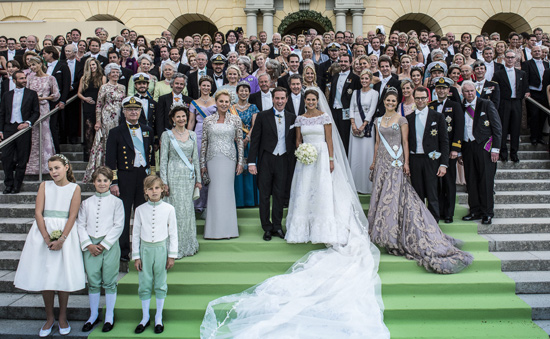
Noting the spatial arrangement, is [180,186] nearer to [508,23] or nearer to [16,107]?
[16,107]

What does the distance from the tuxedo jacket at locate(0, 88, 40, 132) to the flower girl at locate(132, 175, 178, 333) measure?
3.98 metres

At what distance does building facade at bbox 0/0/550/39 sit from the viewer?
677 inches

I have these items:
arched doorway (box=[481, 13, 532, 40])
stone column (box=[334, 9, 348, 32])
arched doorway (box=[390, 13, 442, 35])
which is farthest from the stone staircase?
arched doorway (box=[481, 13, 532, 40])

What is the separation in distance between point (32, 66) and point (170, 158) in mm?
4019

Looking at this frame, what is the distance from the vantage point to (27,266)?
432 centimetres

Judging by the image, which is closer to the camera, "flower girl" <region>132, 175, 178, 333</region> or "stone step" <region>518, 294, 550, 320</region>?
"flower girl" <region>132, 175, 178, 333</region>

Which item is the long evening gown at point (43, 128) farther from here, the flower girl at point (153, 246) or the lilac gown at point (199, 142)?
the flower girl at point (153, 246)

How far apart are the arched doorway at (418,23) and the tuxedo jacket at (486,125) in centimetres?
1326

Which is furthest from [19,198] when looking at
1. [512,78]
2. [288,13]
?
[288,13]

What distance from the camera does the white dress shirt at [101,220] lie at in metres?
4.46

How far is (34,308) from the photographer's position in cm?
486

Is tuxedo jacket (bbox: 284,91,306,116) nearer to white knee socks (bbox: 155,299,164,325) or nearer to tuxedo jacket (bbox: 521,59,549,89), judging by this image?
white knee socks (bbox: 155,299,164,325)

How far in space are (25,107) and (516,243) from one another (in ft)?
25.1

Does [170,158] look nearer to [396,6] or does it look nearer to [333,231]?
[333,231]
